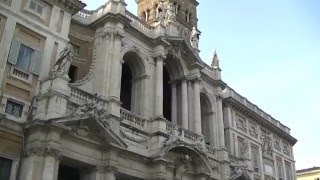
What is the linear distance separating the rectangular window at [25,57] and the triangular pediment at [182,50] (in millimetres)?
9870

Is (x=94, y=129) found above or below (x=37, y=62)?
below

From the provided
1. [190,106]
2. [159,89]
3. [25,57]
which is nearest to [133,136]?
[159,89]

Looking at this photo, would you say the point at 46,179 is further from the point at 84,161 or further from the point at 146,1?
the point at 146,1

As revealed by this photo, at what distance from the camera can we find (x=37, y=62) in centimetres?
2256

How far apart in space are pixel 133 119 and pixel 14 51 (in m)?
7.90

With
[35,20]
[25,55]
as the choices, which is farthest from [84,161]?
[35,20]

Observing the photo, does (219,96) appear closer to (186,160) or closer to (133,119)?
(186,160)

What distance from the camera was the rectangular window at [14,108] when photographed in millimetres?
20469

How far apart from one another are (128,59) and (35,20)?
292 inches

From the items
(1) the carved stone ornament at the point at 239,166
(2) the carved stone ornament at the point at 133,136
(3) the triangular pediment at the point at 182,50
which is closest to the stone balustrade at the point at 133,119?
(2) the carved stone ornament at the point at 133,136

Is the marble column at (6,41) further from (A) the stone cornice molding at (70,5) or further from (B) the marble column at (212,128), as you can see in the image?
(B) the marble column at (212,128)

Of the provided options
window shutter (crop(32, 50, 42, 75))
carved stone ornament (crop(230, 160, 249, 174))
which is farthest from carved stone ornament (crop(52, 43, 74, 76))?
carved stone ornament (crop(230, 160, 249, 174))

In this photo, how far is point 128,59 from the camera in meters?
28.7

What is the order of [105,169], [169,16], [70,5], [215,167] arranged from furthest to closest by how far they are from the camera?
[169,16]
[215,167]
[70,5]
[105,169]
